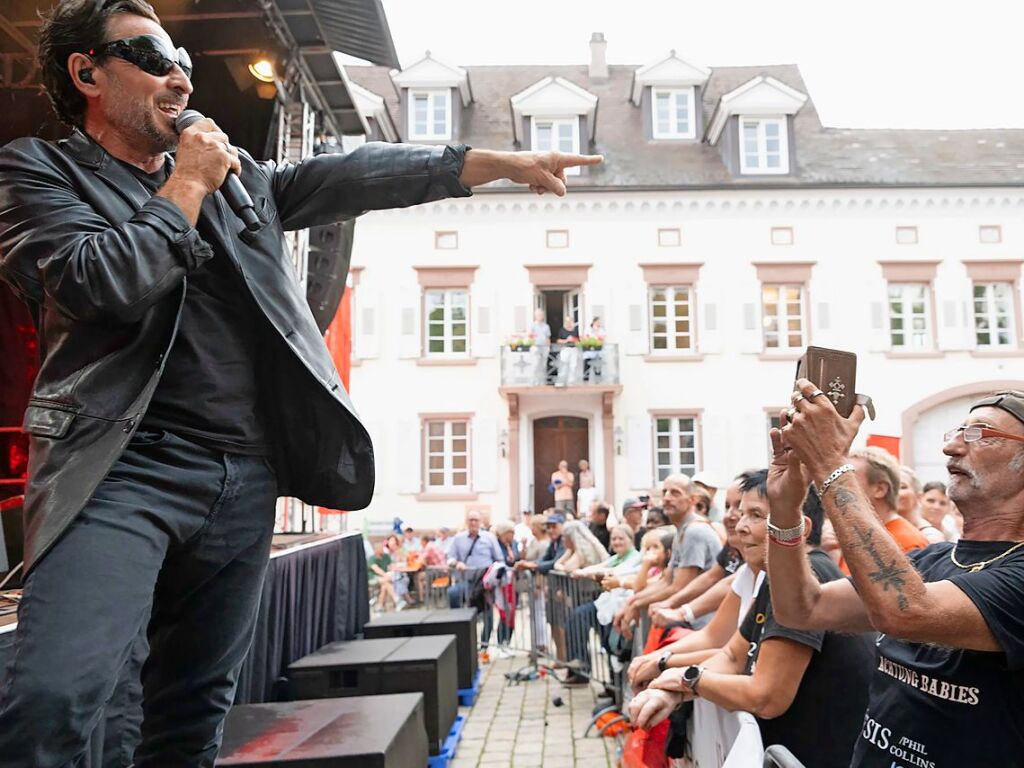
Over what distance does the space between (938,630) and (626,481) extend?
64.6 ft

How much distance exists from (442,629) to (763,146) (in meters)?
19.2

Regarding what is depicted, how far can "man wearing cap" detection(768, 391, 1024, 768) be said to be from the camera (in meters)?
2.02

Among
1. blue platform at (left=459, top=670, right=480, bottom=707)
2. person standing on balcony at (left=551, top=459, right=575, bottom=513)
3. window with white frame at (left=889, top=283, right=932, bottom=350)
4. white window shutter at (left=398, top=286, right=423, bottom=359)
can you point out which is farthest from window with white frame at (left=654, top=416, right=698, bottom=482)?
blue platform at (left=459, top=670, right=480, bottom=707)

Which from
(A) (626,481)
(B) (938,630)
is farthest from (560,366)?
(B) (938,630)

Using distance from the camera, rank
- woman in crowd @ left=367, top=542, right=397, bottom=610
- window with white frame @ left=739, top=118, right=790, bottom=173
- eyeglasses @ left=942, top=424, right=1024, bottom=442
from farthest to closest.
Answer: window with white frame @ left=739, top=118, right=790, bottom=173, woman in crowd @ left=367, top=542, right=397, bottom=610, eyeglasses @ left=942, top=424, right=1024, bottom=442

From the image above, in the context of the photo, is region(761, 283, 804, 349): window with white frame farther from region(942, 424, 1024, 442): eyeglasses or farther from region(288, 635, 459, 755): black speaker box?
region(942, 424, 1024, 442): eyeglasses

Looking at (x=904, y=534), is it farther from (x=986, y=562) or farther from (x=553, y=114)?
(x=553, y=114)

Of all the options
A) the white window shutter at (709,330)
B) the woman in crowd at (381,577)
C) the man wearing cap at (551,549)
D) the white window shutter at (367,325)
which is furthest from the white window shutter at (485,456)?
the man wearing cap at (551,549)

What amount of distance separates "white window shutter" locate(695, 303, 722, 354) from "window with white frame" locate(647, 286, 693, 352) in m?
0.32

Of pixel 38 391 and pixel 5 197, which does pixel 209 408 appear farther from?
pixel 5 197

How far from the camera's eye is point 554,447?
22.4m

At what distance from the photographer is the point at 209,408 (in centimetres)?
171

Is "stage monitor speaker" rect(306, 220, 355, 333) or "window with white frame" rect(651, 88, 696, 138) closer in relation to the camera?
"stage monitor speaker" rect(306, 220, 355, 333)

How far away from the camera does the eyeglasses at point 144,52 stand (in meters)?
1.68
